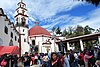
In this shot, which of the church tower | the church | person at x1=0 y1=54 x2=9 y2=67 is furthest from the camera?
the church tower

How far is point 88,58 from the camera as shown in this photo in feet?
38.0

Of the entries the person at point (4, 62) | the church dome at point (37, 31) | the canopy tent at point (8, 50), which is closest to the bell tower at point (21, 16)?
the church dome at point (37, 31)

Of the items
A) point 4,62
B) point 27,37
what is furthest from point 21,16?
point 4,62

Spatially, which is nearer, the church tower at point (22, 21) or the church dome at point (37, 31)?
the church tower at point (22, 21)

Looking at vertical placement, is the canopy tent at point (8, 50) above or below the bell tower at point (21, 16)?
below

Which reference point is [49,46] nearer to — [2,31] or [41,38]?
[41,38]

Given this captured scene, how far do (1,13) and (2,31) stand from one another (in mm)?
2230

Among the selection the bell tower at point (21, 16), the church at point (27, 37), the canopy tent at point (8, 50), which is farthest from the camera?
the bell tower at point (21, 16)

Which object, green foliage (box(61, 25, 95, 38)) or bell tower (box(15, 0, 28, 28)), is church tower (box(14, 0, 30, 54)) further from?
green foliage (box(61, 25, 95, 38))

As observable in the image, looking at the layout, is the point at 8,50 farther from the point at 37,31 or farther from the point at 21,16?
the point at 37,31

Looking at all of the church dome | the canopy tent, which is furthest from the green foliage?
the canopy tent

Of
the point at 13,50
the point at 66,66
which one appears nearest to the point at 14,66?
the point at 13,50

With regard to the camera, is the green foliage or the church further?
the green foliage

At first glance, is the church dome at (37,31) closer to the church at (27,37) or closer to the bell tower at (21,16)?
the church at (27,37)
